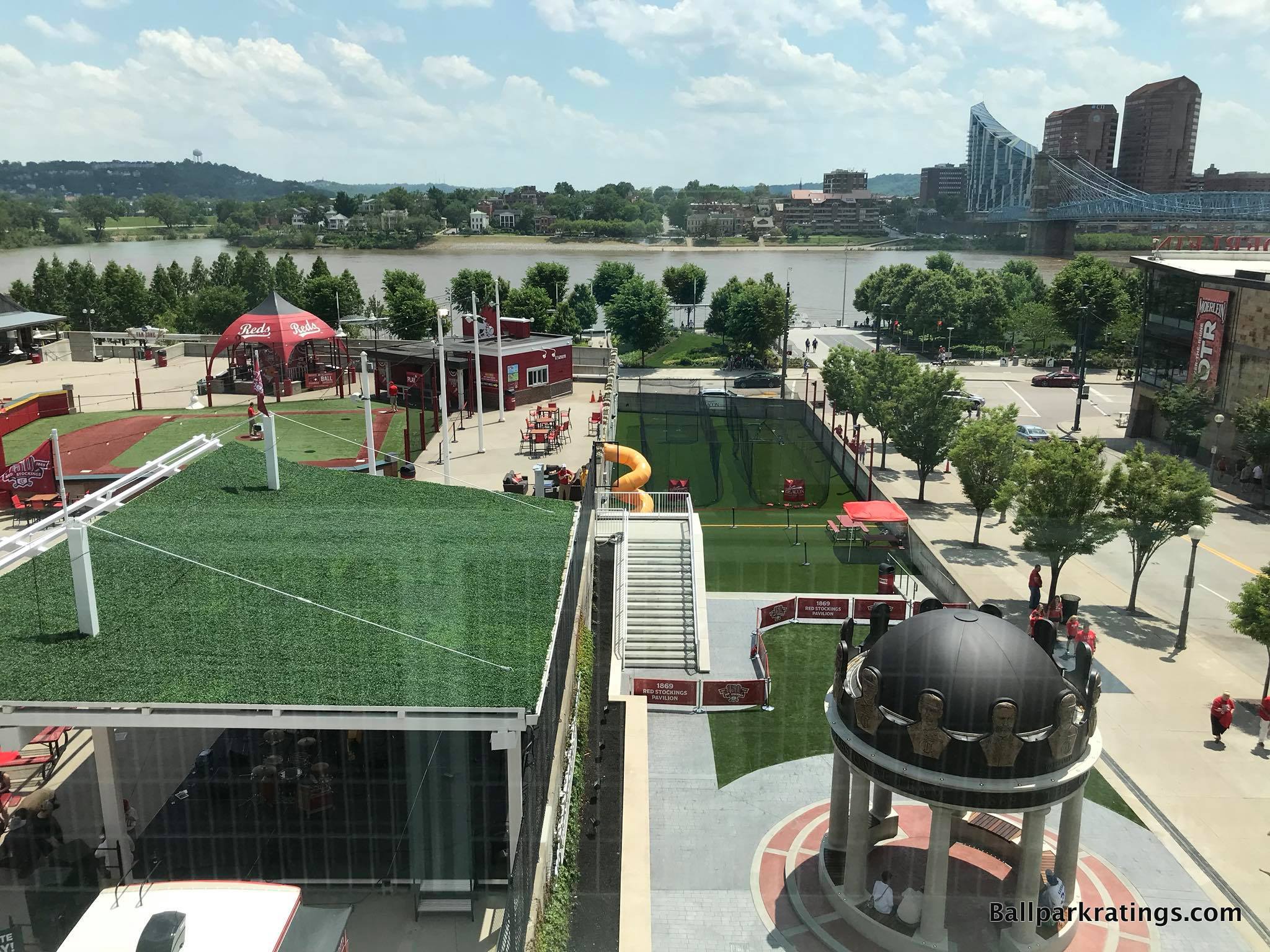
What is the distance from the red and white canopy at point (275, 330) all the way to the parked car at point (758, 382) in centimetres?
837

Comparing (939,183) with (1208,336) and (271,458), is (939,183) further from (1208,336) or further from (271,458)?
(271,458)

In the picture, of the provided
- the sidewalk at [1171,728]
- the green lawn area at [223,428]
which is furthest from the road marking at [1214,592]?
the green lawn area at [223,428]

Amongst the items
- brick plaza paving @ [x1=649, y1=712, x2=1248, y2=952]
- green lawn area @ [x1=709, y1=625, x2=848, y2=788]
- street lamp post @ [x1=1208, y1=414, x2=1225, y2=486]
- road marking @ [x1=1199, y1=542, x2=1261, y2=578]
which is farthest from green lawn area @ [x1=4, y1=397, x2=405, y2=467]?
street lamp post @ [x1=1208, y1=414, x2=1225, y2=486]

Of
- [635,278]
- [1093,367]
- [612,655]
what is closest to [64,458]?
[612,655]

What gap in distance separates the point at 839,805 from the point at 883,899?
1.46ft

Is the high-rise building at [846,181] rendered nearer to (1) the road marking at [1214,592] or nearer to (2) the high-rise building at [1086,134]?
(2) the high-rise building at [1086,134]

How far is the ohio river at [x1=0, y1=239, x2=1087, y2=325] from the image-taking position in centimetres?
1970

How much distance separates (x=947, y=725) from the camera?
3.53 meters

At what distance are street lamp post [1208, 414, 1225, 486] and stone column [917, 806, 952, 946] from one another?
28.4 ft

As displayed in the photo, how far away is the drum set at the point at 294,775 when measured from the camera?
4.00 meters

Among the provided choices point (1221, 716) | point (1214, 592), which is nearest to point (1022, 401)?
point (1214, 592)

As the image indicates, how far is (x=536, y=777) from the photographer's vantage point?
11.9ft

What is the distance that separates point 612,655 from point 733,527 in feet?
9.44

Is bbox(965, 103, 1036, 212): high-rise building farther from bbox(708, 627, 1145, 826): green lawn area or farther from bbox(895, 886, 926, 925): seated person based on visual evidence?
bbox(895, 886, 926, 925): seated person
